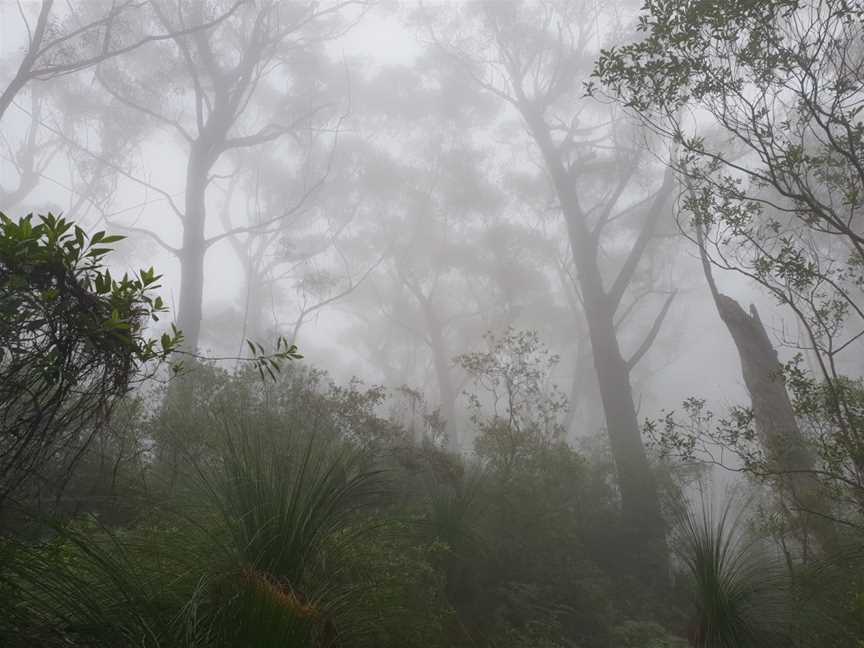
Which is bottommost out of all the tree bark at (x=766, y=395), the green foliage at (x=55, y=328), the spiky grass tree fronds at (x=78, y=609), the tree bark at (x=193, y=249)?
the spiky grass tree fronds at (x=78, y=609)

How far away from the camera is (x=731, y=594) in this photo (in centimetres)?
343

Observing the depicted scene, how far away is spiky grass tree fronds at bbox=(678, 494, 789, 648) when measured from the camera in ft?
10.8

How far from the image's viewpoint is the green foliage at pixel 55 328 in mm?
1419

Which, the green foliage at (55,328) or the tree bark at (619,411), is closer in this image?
the green foliage at (55,328)

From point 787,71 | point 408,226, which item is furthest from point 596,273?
point 408,226

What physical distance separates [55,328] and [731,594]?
12.8 ft

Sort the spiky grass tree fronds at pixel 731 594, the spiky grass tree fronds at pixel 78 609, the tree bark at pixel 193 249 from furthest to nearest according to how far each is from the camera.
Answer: the tree bark at pixel 193 249
the spiky grass tree fronds at pixel 731 594
the spiky grass tree fronds at pixel 78 609

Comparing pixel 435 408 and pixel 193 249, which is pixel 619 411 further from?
pixel 193 249

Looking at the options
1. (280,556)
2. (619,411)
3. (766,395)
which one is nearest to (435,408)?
(619,411)

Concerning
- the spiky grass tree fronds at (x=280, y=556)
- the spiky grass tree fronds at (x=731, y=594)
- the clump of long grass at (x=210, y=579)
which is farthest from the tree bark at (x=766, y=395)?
the clump of long grass at (x=210, y=579)

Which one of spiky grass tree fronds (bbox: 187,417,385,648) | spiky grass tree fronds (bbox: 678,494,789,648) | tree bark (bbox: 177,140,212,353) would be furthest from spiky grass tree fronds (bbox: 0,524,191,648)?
tree bark (bbox: 177,140,212,353)

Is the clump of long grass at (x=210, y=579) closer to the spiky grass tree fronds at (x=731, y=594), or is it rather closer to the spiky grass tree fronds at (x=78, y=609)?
the spiky grass tree fronds at (x=78, y=609)

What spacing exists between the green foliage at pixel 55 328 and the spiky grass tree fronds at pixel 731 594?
354 cm

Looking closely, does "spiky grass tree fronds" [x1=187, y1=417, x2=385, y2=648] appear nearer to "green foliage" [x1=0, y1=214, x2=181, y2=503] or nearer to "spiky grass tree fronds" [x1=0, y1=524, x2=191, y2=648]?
"spiky grass tree fronds" [x1=0, y1=524, x2=191, y2=648]
